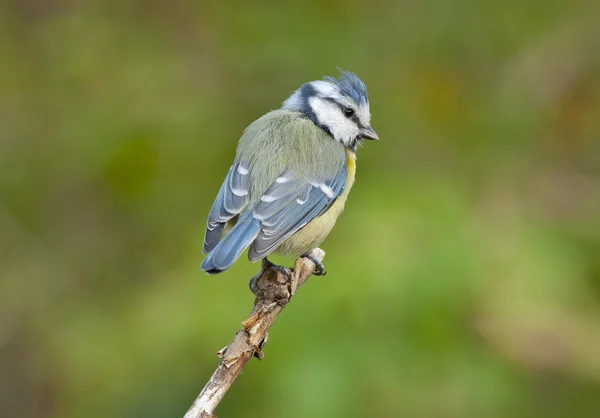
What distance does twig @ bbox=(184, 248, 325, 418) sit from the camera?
190cm

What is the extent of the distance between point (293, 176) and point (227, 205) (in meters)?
0.28

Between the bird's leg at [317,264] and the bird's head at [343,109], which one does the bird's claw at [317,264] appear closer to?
the bird's leg at [317,264]

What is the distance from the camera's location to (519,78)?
450cm

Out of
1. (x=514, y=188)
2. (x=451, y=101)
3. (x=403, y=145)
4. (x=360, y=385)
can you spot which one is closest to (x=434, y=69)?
(x=451, y=101)

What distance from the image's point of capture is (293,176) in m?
2.81

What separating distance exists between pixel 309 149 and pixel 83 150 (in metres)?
1.81

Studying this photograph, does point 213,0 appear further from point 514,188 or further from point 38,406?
point 38,406

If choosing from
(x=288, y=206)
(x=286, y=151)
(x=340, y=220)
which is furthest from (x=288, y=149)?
(x=340, y=220)

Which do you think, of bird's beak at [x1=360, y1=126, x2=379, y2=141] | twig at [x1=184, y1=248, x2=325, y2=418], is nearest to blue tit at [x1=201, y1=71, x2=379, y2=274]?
bird's beak at [x1=360, y1=126, x2=379, y2=141]

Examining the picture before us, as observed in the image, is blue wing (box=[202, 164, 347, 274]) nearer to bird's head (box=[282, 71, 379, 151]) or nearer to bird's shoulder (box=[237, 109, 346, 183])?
bird's shoulder (box=[237, 109, 346, 183])

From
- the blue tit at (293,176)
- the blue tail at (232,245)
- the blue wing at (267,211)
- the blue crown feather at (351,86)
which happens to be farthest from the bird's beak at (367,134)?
the blue tail at (232,245)

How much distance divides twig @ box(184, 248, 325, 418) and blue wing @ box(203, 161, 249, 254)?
220 mm

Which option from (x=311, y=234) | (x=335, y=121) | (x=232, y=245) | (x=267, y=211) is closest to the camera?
(x=232, y=245)

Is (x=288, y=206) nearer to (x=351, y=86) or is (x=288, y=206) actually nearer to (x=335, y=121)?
(x=335, y=121)
